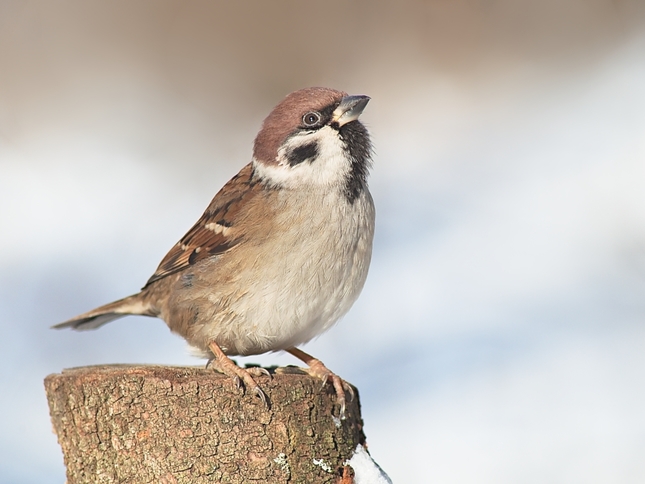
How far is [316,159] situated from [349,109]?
22 centimetres

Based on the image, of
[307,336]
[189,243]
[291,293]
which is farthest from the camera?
[189,243]

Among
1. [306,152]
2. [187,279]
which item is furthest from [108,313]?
[306,152]

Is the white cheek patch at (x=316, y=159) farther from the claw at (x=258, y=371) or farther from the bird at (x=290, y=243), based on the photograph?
the claw at (x=258, y=371)

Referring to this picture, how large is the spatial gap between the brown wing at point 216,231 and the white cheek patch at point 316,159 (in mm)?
188

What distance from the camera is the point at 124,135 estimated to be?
5.62 m

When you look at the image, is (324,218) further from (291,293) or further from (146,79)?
(146,79)

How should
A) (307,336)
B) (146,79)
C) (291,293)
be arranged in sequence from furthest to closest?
1. (146,79)
2. (307,336)
3. (291,293)

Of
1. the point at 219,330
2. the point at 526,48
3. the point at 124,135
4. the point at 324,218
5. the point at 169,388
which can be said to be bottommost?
the point at 169,388

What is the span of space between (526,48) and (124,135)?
324 cm

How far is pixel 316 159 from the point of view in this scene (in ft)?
8.95

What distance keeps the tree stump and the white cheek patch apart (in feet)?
2.81

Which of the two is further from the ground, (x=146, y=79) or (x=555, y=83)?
(x=555, y=83)

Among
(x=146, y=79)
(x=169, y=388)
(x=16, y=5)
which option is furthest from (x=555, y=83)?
(x=169, y=388)

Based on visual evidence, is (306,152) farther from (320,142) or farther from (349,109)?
(349,109)
